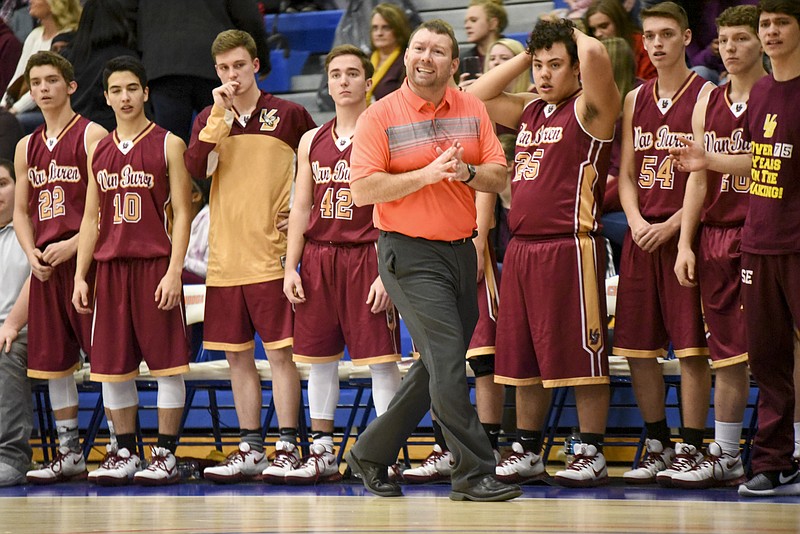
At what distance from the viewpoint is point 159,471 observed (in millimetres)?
5859

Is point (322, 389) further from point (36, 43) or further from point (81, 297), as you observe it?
point (36, 43)

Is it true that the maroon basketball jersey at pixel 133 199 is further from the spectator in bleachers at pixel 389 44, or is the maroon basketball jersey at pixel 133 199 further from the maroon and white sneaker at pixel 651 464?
the maroon and white sneaker at pixel 651 464

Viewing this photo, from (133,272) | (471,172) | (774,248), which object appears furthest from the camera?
(133,272)

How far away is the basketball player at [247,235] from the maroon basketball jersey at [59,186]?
2.48 feet

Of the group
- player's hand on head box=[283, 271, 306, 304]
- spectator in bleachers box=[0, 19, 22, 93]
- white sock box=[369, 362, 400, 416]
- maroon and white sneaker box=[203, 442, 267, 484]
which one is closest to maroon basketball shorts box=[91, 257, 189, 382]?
maroon and white sneaker box=[203, 442, 267, 484]

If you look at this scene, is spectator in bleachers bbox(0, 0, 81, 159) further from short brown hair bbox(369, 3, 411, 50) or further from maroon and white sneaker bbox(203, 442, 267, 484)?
maroon and white sneaker bbox(203, 442, 267, 484)

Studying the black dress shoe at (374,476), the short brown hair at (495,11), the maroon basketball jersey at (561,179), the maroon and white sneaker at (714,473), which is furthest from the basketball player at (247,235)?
the maroon and white sneaker at (714,473)

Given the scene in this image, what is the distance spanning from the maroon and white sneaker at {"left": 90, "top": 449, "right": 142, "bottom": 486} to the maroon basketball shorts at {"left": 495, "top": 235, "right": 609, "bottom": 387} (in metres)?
1.89

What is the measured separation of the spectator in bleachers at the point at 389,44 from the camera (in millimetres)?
7590

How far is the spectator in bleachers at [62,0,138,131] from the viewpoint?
8.09 metres

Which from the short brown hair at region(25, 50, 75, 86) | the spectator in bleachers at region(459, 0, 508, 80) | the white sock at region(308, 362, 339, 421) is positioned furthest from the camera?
the spectator in bleachers at region(459, 0, 508, 80)

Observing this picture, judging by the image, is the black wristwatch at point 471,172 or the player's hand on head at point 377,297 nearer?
the black wristwatch at point 471,172

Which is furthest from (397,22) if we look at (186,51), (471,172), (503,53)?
(471,172)

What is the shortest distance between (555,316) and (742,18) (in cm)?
149
